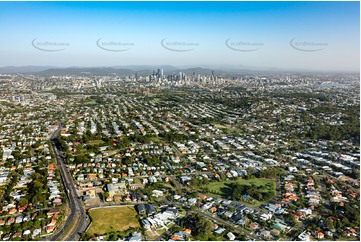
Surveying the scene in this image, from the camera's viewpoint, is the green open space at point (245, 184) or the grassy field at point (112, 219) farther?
the green open space at point (245, 184)

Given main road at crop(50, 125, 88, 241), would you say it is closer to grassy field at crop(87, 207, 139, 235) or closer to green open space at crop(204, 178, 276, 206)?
grassy field at crop(87, 207, 139, 235)

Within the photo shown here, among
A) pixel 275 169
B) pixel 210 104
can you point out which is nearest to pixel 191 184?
pixel 275 169

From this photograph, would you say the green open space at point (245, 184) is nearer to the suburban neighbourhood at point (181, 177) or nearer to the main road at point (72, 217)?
the suburban neighbourhood at point (181, 177)

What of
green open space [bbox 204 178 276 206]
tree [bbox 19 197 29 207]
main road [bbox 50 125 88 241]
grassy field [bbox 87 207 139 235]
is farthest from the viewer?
green open space [bbox 204 178 276 206]

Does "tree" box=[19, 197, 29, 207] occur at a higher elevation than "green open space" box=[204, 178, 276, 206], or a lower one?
higher

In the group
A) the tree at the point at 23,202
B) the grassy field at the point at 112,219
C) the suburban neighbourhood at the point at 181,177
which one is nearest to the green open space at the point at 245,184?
the suburban neighbourhood at the point at 181,177

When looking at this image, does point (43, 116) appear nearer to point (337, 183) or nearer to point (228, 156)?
point (228, 156)

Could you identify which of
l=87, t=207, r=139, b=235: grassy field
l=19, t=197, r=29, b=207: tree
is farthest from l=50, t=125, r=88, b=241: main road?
l=19, t=197, r=29, b=207: tree

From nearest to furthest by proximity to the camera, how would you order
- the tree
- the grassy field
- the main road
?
the main road < the grassy field < the tree

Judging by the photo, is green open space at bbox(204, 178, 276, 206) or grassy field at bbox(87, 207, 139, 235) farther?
green open space at bbox(204, 178, 276, 206)
